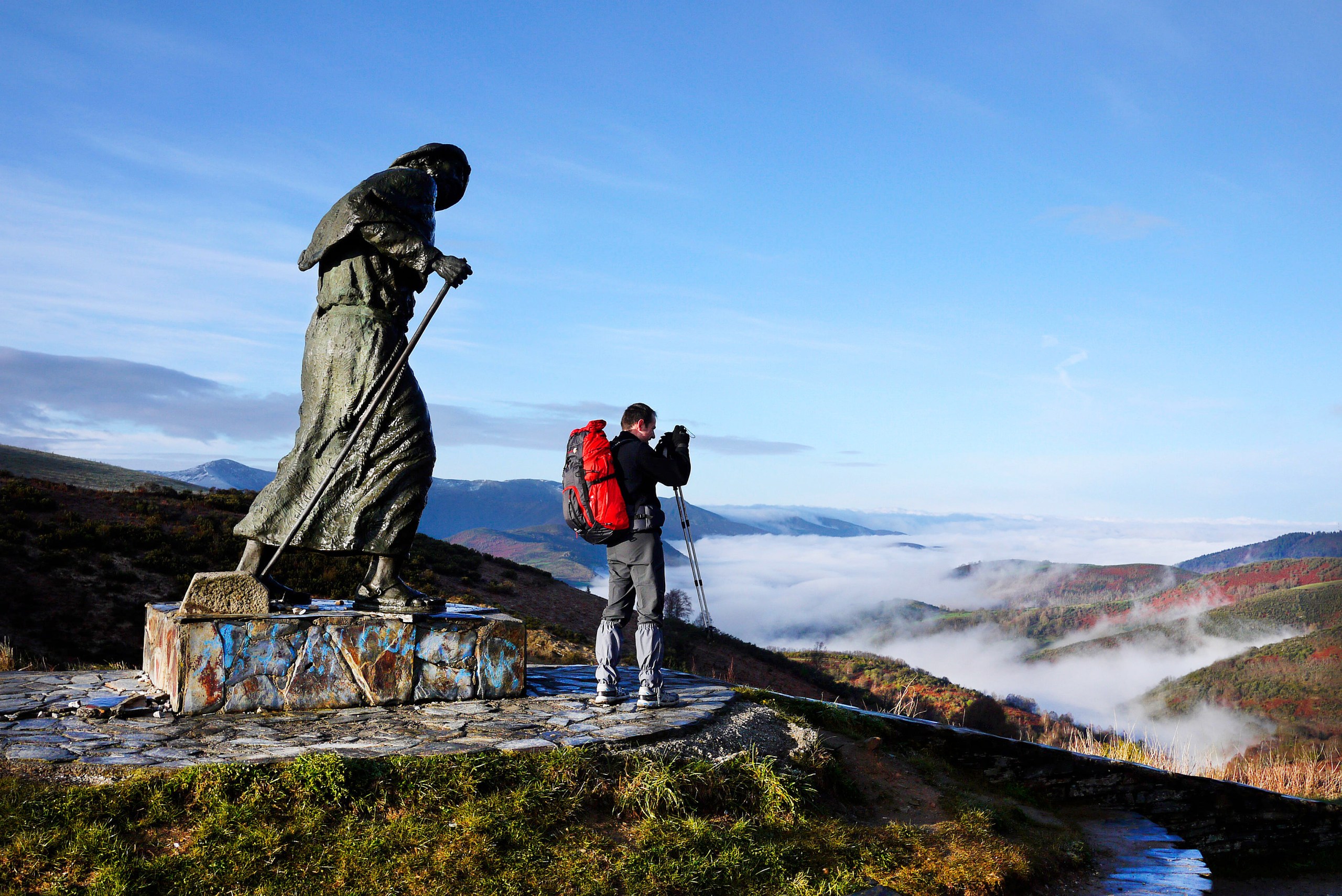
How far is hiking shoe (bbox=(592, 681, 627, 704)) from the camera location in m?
6.79

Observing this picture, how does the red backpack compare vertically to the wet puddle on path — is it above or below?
above

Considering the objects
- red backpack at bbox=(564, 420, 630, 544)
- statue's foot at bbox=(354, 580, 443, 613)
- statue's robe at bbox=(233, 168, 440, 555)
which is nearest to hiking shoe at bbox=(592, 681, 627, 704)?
red backpack at bbox=(564, 420, 630, 544)

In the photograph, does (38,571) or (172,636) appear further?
(38,571)

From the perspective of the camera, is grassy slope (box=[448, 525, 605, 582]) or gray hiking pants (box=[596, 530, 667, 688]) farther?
grassy slope (box=[448, 525, 605, 582])

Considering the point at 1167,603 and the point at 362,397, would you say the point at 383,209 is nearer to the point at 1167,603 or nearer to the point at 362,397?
the point at 362,397

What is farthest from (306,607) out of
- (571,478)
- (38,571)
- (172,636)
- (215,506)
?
(215,506)

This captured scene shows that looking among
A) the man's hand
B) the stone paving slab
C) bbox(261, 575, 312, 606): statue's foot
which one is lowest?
the stone paving slab

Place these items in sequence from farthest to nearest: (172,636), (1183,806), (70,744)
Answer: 1. (1183,806)
2. (172,636)
3. (70,744)

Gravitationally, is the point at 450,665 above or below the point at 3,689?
above

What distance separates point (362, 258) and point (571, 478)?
2.25 meters

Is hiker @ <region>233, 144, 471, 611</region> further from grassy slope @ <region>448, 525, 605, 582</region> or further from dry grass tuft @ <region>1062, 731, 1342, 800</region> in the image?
grassy slope @ <region>448, 525, 605, 582</region>

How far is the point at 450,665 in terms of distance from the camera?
258 inches

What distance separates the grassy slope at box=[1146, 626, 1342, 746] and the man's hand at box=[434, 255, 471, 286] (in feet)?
128

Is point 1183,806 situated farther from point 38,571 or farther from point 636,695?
point 38,571
